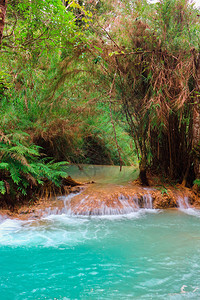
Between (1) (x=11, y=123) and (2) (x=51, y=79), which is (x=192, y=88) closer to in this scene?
(2) (x=51, y=79)

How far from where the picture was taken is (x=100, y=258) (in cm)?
317

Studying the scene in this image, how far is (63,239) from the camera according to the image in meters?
3.79

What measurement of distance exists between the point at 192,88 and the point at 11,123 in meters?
4.00

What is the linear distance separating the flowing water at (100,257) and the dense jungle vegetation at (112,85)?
3.86ft

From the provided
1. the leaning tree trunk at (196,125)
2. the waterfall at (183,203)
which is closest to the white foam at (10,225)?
the waterfall at (183,203)

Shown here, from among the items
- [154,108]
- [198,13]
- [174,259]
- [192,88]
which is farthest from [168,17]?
[174,259]

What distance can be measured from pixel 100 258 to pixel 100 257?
0.10 ft

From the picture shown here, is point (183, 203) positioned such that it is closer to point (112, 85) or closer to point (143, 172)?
point (143, 172)

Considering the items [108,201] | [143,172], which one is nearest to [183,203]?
[143,172]

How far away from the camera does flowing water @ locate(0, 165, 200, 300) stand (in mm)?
2477

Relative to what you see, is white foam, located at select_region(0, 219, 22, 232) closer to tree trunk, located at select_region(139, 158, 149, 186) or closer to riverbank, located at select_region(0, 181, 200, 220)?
riverbank, located at select_region(0, 181, 200, 220)

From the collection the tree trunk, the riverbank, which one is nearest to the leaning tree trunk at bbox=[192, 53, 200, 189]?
the riverbank

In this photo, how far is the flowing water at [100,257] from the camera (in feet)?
8.13

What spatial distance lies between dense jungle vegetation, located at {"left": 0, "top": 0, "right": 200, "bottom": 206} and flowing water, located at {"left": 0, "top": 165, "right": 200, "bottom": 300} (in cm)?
118
